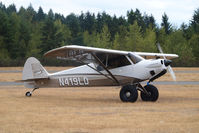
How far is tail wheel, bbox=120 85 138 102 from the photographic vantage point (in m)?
16.4

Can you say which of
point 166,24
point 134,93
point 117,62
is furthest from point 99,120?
point 166,24

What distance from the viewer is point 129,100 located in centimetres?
1648

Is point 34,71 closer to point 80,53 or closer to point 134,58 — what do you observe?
point 80,53

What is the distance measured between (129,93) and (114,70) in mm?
1692

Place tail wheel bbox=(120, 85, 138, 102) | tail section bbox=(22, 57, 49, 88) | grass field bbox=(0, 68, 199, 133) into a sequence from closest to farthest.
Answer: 1. grass field bbox=(0, 68, 199, 133)
2. tail wheel bbox=(120, 85, 138, 102)
3. tail section bbox=(22, 57, 49, 88)

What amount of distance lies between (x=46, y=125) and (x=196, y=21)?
97.9 m

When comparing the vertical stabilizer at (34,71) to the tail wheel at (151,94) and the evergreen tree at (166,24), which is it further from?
the evergreen tree at (166,24)

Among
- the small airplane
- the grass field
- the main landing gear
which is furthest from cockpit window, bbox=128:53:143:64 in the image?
the grass field

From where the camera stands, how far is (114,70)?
17828 mm

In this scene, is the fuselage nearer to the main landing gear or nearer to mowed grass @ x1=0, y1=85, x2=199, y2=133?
the main landing gear

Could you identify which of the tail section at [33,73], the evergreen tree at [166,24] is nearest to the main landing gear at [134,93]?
the tail section at [33,73]

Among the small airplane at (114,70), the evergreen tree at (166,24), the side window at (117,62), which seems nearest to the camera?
the small airplane at (114,70)

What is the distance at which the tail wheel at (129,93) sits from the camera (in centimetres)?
1638

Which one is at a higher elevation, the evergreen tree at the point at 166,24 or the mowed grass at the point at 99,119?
the evergreen tree at the point at 166,24
